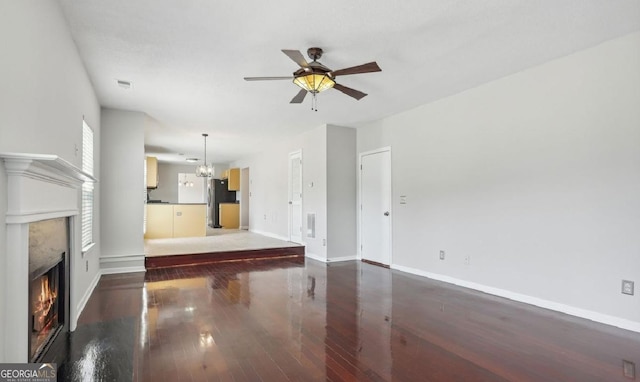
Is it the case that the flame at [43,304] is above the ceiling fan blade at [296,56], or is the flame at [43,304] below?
below

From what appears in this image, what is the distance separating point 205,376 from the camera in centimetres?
227

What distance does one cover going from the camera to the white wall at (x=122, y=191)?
5.39m

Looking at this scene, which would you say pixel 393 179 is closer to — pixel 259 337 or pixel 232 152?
pixel 259 337

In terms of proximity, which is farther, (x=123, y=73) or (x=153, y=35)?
(x=123, y=73)

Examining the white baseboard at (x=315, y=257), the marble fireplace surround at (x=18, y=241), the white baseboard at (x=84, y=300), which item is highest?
the marble fireplace surround at (x=18, y=241)

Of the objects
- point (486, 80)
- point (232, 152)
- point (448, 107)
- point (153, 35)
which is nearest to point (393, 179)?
point (448, 107)

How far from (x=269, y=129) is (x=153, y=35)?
3940mm

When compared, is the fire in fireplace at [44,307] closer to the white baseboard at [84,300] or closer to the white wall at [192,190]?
the white baseboard at [84,300]

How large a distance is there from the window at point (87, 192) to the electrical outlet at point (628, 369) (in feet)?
17.0

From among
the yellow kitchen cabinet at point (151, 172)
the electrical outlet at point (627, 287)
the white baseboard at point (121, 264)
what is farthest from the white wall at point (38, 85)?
the yellow kitchen cabinet at point (151, 172)

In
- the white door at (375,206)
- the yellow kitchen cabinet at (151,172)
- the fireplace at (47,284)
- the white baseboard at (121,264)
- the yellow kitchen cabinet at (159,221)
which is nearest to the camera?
the fireplace at (47,284)

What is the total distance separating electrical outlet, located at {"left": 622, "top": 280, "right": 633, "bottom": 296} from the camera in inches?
123

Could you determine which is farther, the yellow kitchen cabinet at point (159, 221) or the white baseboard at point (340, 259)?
the yellow kitchen cabinet at point (159, 221)

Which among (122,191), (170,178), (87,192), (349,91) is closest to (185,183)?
(170,178)
